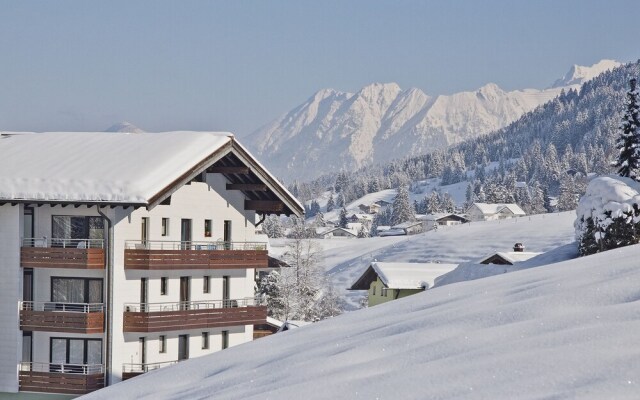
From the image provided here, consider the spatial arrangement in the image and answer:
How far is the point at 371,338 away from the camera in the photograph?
11.6 meters

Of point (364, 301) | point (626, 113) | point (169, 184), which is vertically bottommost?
point (364, 301)

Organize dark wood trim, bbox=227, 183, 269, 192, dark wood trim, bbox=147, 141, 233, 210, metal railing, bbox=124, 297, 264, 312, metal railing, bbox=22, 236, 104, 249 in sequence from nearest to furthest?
dark wood trim, bbox=147, 141, 233, 210 < metal railing, bbox=22, 236, 104, 249 < metal railing, bbox=124, 297, 264, 312 < dark wood trim, bbox=227, 183, 269, 192

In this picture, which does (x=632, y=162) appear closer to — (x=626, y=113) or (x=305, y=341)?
(x=626, y=113)

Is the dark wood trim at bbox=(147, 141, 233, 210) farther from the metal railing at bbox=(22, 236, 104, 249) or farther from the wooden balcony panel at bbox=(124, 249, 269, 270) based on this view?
the metal railing at bbox=(22, 236, 104, 249)

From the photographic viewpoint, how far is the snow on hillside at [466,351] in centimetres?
813

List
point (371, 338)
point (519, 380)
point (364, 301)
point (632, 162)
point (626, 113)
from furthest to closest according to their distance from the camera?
point (364, 301), point (632, 162), point (626, 113), point (371, 338), point (519, 380)

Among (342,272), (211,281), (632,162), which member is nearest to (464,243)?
(342,272)

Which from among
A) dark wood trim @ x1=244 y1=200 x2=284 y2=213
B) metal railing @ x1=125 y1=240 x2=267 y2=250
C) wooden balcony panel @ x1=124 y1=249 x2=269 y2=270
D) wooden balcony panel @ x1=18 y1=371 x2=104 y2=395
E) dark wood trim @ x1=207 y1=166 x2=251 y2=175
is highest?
dark wood trim @ x1=207 y1=166 x2=251 y2=175

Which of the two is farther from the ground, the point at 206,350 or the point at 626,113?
the point at 626,113

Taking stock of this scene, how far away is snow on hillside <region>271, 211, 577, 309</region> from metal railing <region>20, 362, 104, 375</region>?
107 meters

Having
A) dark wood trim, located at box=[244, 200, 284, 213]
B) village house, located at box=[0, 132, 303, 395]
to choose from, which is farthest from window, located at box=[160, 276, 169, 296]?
dark wood trim, located at box=[244, 200, 284, 213]

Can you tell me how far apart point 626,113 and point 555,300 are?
45.7m

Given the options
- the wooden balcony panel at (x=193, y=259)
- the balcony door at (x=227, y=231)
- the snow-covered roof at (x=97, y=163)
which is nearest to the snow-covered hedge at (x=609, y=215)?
the wooden balcony panel at (x=193, y=259)

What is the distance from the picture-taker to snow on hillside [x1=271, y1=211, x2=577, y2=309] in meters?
157
